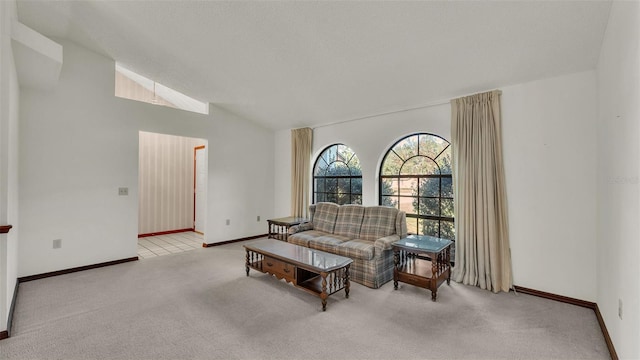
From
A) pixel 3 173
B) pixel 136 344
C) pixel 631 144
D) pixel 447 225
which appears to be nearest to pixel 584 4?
pixel 631 144

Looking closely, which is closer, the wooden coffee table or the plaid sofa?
the wooden coffee table

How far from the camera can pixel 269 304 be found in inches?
113

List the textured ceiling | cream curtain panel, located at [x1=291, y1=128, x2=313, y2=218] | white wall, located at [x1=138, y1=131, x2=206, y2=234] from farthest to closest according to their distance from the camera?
white wall, located at [x1=138, y1=131, x2=206, y2=234] → cream curtain panel, located at [x1=291, y1=128, x2=313, y2=218] → the textured ceiling

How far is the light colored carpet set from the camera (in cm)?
209

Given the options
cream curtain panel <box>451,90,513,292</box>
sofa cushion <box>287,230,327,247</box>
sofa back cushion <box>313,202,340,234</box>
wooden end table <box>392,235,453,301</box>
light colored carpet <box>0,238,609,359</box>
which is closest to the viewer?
light colored carpet <box>0,238,609,359</box>

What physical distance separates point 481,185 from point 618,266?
1.53 m

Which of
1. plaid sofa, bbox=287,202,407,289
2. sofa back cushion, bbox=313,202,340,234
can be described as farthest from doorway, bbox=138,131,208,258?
plaid sofa, bbox=287,202,407,289

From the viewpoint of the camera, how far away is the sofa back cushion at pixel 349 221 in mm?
4207

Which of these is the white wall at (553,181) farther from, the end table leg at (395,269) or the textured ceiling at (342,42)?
the end table leg at (395,269)

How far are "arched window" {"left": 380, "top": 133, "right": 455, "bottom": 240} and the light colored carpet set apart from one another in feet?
3.29

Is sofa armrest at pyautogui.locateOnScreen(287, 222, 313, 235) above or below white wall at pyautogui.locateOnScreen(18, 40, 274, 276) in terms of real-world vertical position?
below

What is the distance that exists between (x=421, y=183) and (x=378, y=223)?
96 cm

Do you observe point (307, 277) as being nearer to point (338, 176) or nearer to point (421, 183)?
point (421, 183)

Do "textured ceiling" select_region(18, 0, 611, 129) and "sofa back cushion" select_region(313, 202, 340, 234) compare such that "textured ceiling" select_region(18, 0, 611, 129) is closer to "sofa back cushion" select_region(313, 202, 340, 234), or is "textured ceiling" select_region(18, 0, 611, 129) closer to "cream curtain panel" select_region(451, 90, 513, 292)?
"cream curtain panel" select_region(451, 90, 513, 292)
